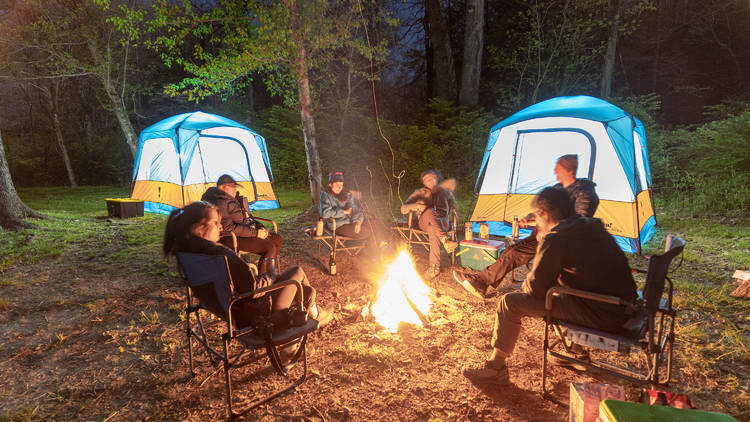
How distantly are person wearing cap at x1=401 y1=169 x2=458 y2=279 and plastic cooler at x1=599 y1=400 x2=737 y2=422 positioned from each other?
10.3 feet

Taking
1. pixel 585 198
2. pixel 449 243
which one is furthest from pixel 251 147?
pixel 585 198

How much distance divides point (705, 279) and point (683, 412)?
394cm

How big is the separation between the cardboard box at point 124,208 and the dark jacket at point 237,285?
25.5 feet

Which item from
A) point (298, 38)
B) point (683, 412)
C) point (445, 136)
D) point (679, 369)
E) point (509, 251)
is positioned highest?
point (298, 38)

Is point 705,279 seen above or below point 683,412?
below

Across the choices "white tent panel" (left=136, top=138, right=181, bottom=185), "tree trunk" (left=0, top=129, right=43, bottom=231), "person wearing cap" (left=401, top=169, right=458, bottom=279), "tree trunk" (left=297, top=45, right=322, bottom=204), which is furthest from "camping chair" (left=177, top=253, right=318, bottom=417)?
"white tent panel" (left=136, top=138, right=181, bottom=185)

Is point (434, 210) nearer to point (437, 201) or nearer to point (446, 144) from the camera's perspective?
point (437, 201)

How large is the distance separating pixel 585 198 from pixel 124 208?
943 cm

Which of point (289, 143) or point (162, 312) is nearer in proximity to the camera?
point (162, 312)

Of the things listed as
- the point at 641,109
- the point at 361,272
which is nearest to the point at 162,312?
the point at 361,272

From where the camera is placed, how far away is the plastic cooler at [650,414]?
153 centimetres

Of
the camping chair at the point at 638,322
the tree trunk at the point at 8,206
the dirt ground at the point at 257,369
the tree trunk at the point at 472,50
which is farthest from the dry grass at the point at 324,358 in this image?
the tree trunk at the point at 472,50

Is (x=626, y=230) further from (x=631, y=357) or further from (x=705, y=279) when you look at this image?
(x=631, y=357)

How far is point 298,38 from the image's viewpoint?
23.0 feet
